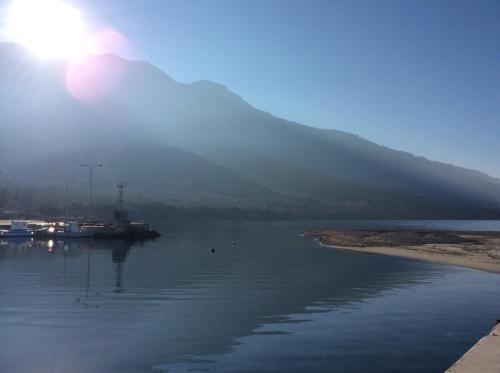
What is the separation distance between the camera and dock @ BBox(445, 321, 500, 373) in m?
16.4

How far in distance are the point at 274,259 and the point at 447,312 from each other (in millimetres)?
32877

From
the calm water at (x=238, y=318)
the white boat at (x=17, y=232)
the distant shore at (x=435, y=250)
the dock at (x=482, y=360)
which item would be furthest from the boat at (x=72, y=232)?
the dock at (x=482, y=360)

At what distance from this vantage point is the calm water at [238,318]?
65.1 feet

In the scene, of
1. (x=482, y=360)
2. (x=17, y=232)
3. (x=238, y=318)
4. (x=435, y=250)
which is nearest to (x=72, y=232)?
(x=17, y=232)

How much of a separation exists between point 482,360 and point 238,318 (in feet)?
41.0

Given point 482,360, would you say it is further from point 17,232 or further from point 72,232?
point 17,232

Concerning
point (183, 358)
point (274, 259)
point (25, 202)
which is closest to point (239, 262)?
point (274, 259)

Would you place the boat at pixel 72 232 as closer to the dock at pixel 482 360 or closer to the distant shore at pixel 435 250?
the distant shore at pixel 435 250

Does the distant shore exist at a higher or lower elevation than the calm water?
higher

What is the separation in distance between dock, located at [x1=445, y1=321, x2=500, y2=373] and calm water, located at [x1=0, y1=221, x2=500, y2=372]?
1.27m

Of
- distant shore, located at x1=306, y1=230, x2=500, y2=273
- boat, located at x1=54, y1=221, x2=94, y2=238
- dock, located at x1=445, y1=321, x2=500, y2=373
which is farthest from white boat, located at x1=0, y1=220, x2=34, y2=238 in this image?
dock, located at x1=445, y1=321, x2=500, y2=373

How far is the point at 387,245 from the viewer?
86812 millimetres

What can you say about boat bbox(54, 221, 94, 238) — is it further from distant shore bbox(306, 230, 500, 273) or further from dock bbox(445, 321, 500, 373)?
dock bbox(445, 321, 500, 373)

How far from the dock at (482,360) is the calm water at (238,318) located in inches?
50.0
